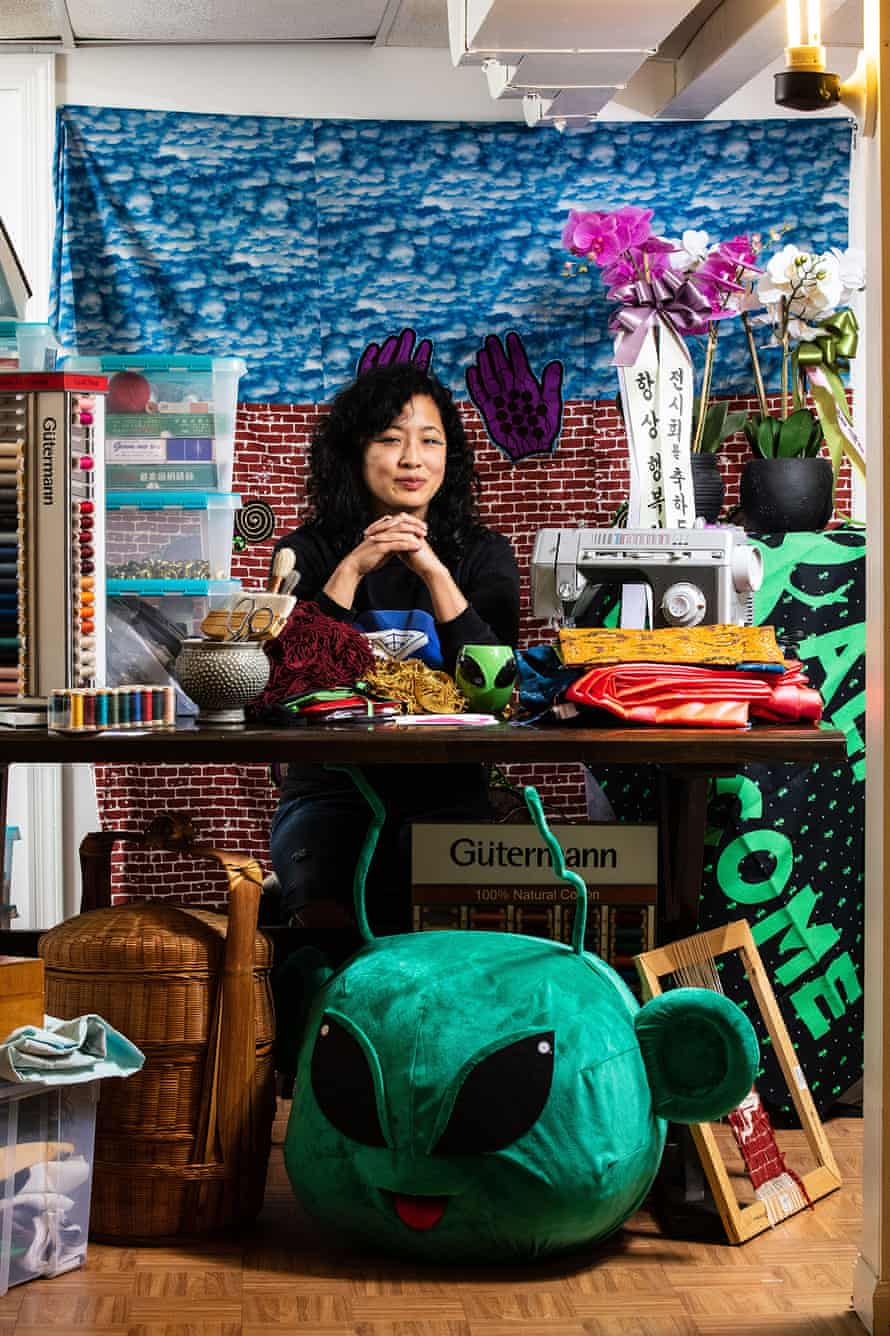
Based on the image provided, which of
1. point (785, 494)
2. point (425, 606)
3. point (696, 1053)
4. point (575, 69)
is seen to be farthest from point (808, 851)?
point (575, 69)

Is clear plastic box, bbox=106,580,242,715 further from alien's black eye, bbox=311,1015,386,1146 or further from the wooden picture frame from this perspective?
the wooden picture frame

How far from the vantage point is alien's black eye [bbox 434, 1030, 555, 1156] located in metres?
2.65

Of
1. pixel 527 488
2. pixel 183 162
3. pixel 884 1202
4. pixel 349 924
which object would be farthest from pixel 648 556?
pixel 183 162

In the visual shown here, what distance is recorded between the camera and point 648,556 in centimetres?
312

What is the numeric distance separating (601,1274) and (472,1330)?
33cm

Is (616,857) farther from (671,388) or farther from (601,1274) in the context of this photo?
(671,388)

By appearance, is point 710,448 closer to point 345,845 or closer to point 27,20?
point 345,845

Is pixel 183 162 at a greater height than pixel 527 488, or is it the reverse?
pixel 183 162

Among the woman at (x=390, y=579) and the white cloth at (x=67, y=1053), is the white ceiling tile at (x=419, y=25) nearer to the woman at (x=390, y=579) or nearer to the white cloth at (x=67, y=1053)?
the woman at (x=390, y=579)

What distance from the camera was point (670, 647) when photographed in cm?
301

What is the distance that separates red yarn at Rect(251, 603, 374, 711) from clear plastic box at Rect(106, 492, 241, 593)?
597 mm

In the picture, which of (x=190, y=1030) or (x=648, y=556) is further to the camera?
(x=648, y=556)

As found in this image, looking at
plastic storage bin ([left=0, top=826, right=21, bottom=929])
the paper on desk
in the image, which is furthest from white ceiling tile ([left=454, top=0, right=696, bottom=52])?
plastic storage bin ([left=0, top=826, right=21, bottom=929])

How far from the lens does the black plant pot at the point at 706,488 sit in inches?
155
